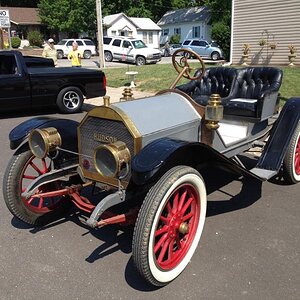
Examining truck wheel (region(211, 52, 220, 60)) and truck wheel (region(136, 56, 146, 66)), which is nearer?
truck wheel (region(136, 56, 146, 66))

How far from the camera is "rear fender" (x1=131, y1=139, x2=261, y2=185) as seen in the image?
2.51 metres

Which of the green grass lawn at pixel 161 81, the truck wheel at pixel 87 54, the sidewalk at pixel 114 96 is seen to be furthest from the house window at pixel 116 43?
the sidewalk at pixel 114 96

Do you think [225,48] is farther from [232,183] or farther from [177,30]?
[232,183]

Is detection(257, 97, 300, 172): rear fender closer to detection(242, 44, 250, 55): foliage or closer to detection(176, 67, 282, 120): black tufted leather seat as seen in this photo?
detection(176, 67, 282, 120): black tufted leather seat

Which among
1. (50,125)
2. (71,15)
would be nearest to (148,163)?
(50,125)

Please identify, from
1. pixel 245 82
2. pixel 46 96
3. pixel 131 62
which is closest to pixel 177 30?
pixel 131 62

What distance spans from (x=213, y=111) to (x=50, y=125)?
150 cm

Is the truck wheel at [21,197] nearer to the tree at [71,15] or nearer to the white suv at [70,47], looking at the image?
the white suv at [70,47]

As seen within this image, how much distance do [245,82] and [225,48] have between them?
80.9ft

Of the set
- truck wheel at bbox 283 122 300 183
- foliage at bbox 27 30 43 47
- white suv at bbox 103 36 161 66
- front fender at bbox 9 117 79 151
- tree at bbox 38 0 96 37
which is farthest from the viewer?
foliage at bbox 27 30 43 47

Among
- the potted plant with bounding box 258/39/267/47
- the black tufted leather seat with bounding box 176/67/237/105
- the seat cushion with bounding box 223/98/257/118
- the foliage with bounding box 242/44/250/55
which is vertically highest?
the potted plant with bounding box 258/39/267/47

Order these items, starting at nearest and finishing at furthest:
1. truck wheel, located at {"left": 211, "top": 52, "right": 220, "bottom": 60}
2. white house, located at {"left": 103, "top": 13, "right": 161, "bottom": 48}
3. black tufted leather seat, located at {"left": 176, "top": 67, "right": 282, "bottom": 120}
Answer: black tufted leather seat, located at {"left": 176, "top": 67, "right": 282, "bottom": 120}
truck wheel, located at {"left": 211, "top": 52, "right": 220, "bottom": 60}
white house, located at {"left": 103, "top": 13, "right": 161, "bottom": 48}

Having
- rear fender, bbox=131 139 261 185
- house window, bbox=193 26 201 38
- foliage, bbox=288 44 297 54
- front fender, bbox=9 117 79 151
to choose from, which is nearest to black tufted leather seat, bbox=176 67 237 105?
front fender, bbox=9 117 79 151

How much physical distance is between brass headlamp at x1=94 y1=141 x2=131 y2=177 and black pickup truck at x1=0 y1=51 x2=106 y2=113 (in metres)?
6.36
